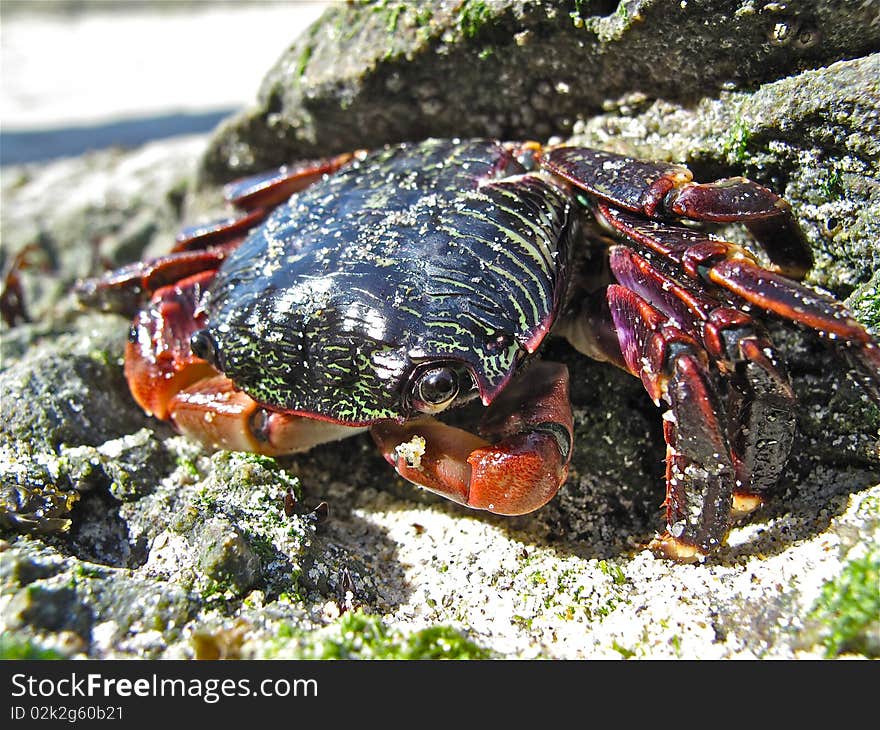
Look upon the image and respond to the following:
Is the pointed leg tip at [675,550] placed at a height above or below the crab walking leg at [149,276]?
below

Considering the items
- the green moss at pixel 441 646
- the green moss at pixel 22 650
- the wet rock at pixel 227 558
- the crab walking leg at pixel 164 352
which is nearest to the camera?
the green moss at pixel 22 650

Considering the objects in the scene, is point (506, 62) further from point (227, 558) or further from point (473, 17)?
point (227, 558)

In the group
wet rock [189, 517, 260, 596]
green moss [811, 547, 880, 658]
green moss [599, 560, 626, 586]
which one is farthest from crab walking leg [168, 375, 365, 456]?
green moss [811, 547, 880, 658]

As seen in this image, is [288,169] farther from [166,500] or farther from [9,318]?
[9,318]

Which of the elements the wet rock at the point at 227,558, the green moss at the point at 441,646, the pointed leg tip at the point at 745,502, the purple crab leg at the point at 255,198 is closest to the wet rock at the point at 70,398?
the purple crab leg at the point at 255,198

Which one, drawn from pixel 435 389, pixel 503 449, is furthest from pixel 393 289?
pixel 503 449

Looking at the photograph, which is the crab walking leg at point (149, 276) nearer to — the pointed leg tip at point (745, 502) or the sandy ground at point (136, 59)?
the pointed leg tip at point (745, 502)

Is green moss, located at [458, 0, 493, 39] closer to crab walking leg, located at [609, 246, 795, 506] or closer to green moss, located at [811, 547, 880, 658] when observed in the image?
crab walking leg, located at [609, 246, 795, 506]
